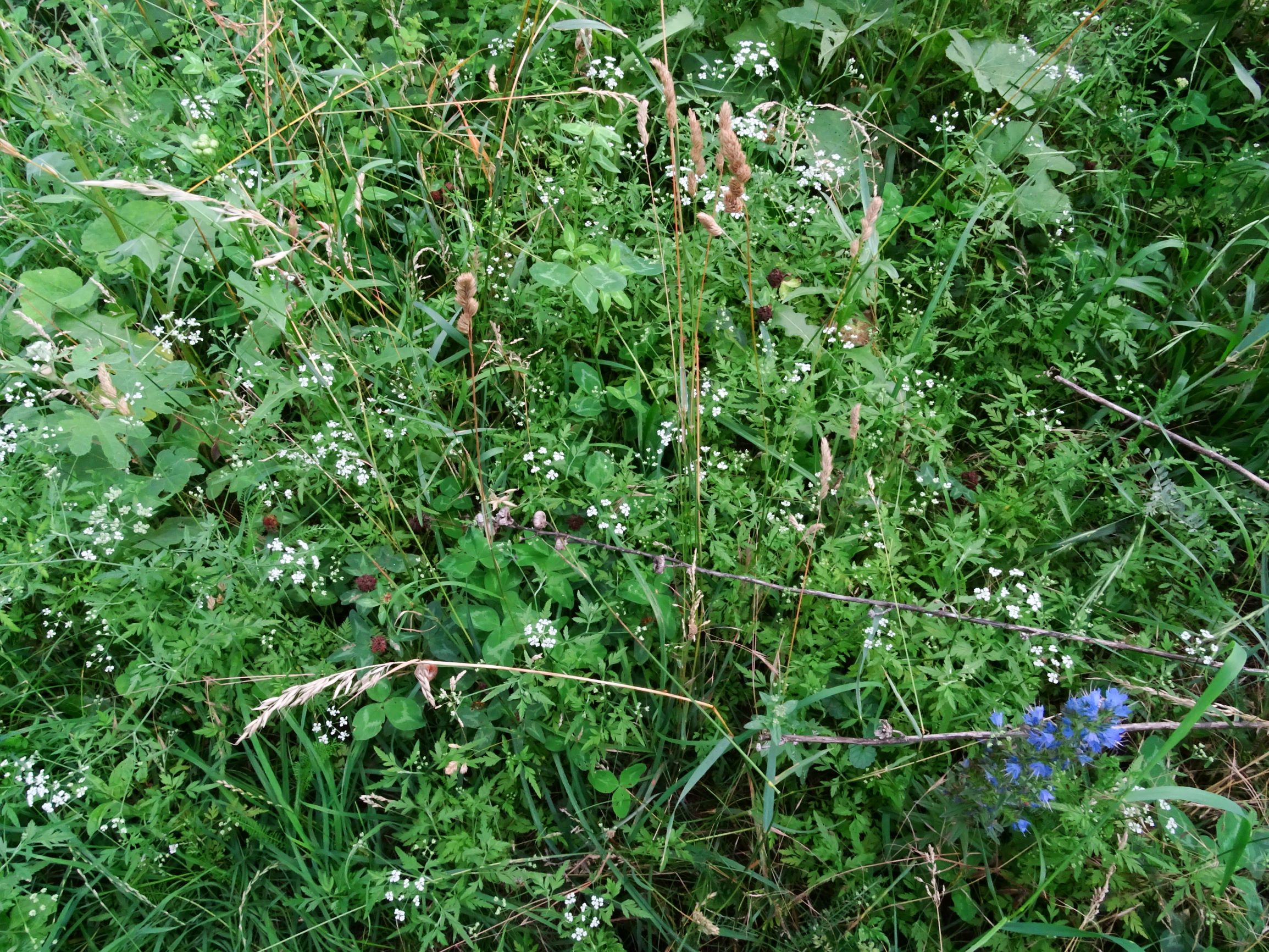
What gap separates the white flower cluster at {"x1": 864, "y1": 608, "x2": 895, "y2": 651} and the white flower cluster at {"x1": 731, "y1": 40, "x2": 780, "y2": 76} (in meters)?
1.75

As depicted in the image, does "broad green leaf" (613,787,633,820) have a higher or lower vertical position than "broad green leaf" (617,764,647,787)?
lower

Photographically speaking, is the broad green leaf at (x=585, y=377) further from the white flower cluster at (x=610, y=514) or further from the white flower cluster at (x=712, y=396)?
the white flower cluster at (x=610, y=514)

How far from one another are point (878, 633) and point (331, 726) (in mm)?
1373

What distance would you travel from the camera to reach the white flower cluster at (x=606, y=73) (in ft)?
8.33

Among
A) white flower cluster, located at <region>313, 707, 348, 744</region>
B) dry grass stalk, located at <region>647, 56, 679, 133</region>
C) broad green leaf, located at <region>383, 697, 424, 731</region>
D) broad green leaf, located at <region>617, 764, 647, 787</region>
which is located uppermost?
dry grass stalk, located at <region>647, 56, 679, 133</region>

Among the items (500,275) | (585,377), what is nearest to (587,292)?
(585,377)

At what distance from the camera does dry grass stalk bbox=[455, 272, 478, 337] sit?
1.50 meters

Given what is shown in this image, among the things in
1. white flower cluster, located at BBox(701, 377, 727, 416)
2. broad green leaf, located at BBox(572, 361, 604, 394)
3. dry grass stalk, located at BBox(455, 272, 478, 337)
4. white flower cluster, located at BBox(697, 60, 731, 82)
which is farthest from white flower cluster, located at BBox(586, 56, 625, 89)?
dry grass stalk, located at BBox(455, 272, 478, 337)

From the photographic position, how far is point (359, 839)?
6.23ft

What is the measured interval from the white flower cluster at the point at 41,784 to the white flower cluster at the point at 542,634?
1.16 m

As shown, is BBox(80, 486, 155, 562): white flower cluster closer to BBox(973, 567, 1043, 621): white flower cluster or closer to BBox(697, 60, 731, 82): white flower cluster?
BBox(973, 567, 1043, 621): white flower cluster

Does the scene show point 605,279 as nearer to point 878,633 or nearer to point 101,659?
point 878,633

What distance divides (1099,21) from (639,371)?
2173 millimetres

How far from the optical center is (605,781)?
1.95 m
